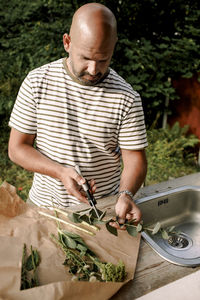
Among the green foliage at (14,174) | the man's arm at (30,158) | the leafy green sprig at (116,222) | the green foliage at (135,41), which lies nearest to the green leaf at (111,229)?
the leafy green sprig at (116,222)

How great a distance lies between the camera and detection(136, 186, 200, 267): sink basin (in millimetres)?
1920

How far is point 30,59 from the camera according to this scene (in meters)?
5.23

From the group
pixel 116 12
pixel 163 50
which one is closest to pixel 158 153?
pixel 163 50

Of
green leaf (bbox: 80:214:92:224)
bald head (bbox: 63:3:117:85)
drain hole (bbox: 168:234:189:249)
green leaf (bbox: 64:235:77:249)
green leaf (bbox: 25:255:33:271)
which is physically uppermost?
bald head (bbox: 63:3:117:85)

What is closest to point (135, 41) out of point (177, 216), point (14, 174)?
point (14, 174)

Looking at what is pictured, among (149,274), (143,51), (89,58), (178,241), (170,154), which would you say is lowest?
(170,154)

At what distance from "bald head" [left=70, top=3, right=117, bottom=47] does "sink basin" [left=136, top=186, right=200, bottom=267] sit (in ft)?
3.20

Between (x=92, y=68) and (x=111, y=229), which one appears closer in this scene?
(x=111, y=229)

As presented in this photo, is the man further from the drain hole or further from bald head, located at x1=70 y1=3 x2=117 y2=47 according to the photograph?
the drain hole

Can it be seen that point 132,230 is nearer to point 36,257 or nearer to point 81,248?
point 81,248

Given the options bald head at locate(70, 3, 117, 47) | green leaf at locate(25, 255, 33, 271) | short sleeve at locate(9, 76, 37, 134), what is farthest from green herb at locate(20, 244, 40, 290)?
bald head at locate(70, 3, 117, 47)

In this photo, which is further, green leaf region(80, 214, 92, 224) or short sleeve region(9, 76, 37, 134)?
short sleeve region(9, 76, 37, 134)

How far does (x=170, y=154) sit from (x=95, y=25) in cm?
423

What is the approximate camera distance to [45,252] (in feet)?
4.29
